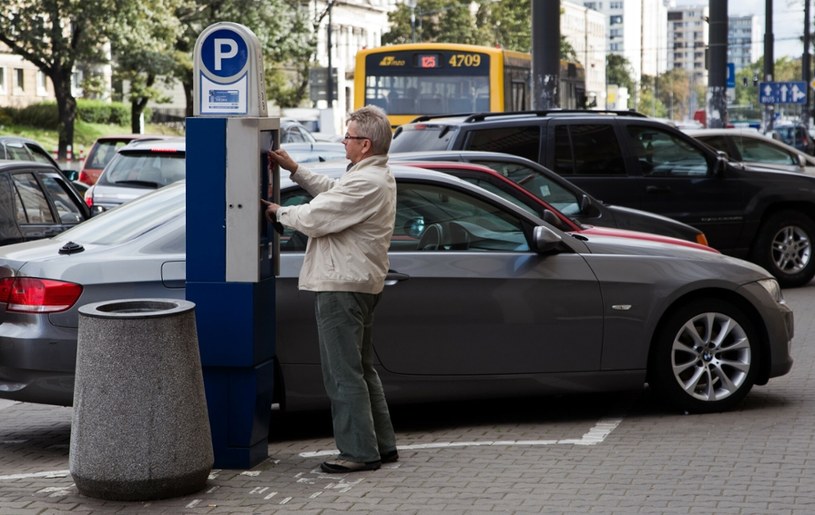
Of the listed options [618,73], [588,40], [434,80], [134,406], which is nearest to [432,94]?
[434,80]

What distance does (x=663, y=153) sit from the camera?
580 inches

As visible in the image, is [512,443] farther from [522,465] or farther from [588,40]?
[588,40]

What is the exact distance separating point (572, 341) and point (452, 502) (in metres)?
1.92

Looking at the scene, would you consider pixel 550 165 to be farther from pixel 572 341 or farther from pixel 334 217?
pixel 334 217

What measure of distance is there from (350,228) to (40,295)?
1.84m

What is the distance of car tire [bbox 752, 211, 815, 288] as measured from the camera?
15.4 meters

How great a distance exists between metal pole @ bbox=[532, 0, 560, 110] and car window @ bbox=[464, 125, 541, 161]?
6.68 metres

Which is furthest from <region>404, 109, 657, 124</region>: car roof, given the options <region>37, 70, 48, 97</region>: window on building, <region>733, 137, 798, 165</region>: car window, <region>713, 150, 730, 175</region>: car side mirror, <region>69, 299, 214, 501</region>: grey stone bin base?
<region>37, 70, 48, 97</region>: window on building

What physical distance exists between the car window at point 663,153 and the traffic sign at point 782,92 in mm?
31847

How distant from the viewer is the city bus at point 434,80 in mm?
27562

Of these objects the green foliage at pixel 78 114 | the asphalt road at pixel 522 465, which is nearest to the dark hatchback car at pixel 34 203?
the asphalt road at pixel 522 465

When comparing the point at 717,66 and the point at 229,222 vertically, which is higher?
the point at 717,66

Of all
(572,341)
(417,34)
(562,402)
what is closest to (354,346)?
(572,341)

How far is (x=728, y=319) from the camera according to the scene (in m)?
7.98
